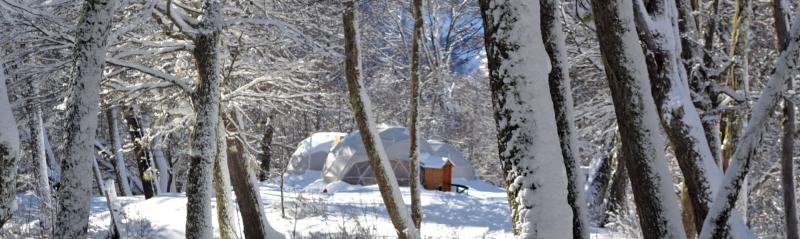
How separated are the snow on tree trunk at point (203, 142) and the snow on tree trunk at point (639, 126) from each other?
4263mm

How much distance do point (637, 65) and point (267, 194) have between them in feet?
44.1

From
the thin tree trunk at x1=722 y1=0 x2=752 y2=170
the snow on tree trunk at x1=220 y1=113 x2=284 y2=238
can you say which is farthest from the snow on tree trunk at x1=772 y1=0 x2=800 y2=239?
the snow on tree trunk at x1=220 y1=113 x2=284 y2=238

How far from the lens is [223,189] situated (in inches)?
383

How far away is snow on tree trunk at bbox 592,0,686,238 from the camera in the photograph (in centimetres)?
582

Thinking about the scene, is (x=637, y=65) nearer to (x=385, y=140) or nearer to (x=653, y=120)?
(x=653, y=120)

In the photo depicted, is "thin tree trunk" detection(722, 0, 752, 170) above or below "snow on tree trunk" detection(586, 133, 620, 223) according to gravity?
above

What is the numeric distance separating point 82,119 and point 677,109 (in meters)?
5.00

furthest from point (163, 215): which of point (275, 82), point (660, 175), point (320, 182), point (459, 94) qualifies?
point (459, 94)

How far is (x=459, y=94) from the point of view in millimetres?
36281

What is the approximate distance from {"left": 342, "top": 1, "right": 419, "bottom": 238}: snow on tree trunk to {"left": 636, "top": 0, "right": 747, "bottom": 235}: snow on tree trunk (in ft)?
13.0

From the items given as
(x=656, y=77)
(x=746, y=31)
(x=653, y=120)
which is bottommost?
(x=653, y=120)

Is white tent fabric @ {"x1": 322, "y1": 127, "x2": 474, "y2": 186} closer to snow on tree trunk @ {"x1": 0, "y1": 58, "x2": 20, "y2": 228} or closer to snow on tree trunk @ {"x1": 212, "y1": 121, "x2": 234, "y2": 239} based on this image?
snow on tree trunk @ {"x1": 212, "y1": 121, "x2": 234, "y2": 239}

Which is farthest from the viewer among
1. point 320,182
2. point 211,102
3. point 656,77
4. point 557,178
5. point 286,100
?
point 320,182

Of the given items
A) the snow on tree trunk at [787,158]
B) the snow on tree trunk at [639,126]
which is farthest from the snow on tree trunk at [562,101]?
the snow on tree trunk at [787,158]
